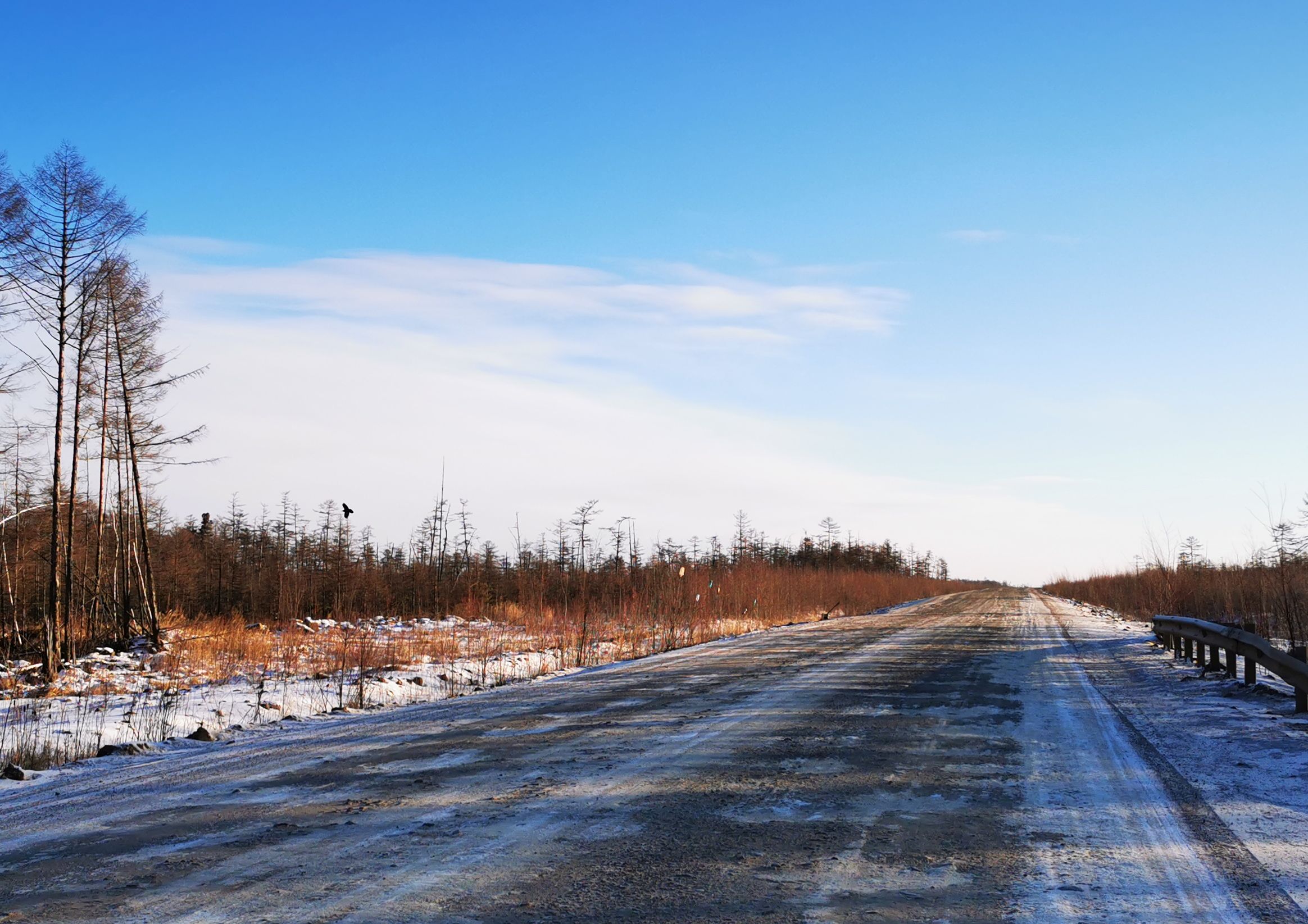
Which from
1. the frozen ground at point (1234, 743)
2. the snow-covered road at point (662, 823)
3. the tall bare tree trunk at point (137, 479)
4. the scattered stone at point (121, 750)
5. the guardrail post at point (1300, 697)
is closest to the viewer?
the snow-covered road at point (662, 823)

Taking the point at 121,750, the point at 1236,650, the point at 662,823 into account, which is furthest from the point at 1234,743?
the point at 121,750

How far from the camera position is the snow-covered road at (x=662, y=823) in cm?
377

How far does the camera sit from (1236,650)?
36.8ft

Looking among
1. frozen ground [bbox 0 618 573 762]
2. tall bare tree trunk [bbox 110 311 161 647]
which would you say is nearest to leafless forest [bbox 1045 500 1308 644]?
frozen ground [bbox 0 618 573 762]

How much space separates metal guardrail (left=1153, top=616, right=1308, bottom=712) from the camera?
9070 mm

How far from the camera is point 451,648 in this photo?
703 inches

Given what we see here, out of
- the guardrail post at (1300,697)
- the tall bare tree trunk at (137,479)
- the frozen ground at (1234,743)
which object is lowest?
the frozen ground at (1234,743)

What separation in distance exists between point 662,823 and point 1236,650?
31.6 ft

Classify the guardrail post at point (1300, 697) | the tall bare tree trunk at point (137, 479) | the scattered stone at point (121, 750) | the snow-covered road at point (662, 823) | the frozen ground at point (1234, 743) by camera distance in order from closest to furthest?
the snow-covered road at point (662, 823), the frozen ground at point (1234, 743), the scattered stone at point (121, 750), the guardrail post at point (1300, 697), the tall bare tree trunk at point (137, 479)

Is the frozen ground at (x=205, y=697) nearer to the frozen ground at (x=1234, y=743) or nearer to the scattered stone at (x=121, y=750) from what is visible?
the scattered stone at (x=121, y=750)

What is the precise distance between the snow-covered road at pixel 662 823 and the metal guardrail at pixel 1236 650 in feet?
5.06

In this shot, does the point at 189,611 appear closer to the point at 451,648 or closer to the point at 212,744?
the point at 451,648

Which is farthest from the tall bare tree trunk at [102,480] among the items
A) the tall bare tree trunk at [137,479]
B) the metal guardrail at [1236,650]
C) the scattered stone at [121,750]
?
the metal guardrail at [1236,650]

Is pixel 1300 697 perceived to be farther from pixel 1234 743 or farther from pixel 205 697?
pixel 205 697
